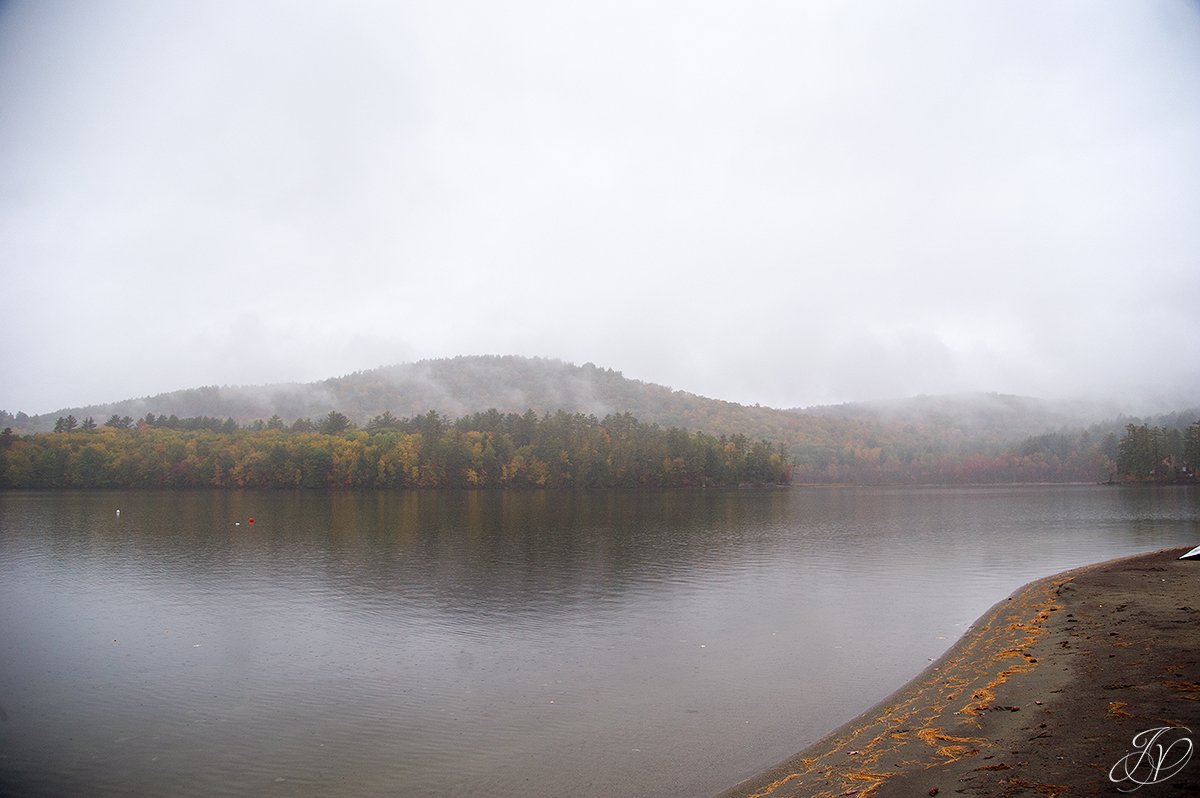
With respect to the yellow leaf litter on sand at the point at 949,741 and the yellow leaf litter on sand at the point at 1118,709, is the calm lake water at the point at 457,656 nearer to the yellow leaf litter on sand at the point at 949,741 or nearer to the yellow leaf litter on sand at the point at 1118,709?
the yellow leaf litter on sand at the point at 949,741

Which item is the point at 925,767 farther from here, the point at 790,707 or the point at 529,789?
the point at 529,789

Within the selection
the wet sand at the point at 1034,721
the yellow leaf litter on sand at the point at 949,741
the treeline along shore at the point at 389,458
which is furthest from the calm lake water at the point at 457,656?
the treeline along shore at the point at 389,458

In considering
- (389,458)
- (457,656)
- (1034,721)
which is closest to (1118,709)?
(1034,721)

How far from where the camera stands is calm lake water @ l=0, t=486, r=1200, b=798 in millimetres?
12906

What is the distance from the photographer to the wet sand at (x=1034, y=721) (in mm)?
9188

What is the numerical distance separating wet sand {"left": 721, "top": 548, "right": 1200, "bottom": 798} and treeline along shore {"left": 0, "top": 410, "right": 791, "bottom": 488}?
5611 inches

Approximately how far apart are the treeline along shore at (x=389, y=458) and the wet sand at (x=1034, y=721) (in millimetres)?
142526

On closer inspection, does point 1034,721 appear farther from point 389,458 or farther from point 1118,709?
point 389,458

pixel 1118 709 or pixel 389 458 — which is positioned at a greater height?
pixel 389 458

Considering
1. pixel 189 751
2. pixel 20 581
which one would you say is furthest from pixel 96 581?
pixel 189 751

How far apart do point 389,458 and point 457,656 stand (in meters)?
143

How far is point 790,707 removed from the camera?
15719 mm

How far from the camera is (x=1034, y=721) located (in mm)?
11750

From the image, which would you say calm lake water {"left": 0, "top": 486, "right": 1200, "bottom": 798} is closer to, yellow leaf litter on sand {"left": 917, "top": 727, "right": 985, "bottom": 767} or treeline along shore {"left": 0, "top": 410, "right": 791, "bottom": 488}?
yellow leaf litter on sand {"left": 917, "top": 727, "right": 985, "bottom": 767}
